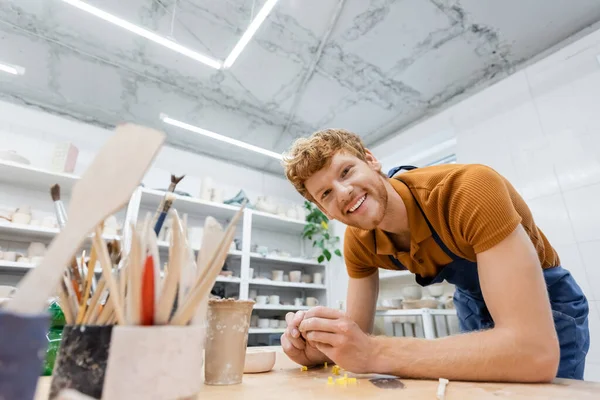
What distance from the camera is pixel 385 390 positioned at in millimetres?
547

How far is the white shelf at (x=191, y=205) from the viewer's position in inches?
121

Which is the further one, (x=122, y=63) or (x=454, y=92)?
(x=454, y=92)

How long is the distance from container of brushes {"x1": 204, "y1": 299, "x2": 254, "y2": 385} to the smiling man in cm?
19

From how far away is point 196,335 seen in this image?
1.02 ft

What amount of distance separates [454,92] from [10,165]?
13.1 feet

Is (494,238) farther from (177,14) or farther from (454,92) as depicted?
(454,92)

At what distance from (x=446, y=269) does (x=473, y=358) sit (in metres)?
0.51

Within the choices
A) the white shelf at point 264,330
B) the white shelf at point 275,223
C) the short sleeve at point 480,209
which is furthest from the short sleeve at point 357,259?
the white shelf at point 275,223

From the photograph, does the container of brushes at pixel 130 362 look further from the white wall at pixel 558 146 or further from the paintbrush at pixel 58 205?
the white wall at pixel 558 146

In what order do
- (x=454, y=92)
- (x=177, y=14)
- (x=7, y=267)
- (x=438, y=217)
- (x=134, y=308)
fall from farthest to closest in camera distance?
(x=454, y=92) < (x=7, y=267) < (x=177, y=14) < (x=438, y=217) < (x=134, y=308)

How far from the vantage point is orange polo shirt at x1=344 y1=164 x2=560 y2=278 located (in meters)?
0.78

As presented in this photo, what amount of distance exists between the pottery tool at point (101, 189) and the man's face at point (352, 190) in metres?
0.91

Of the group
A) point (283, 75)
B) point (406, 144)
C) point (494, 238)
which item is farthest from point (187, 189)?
point (494, 238)

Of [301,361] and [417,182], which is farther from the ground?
[417,182]
